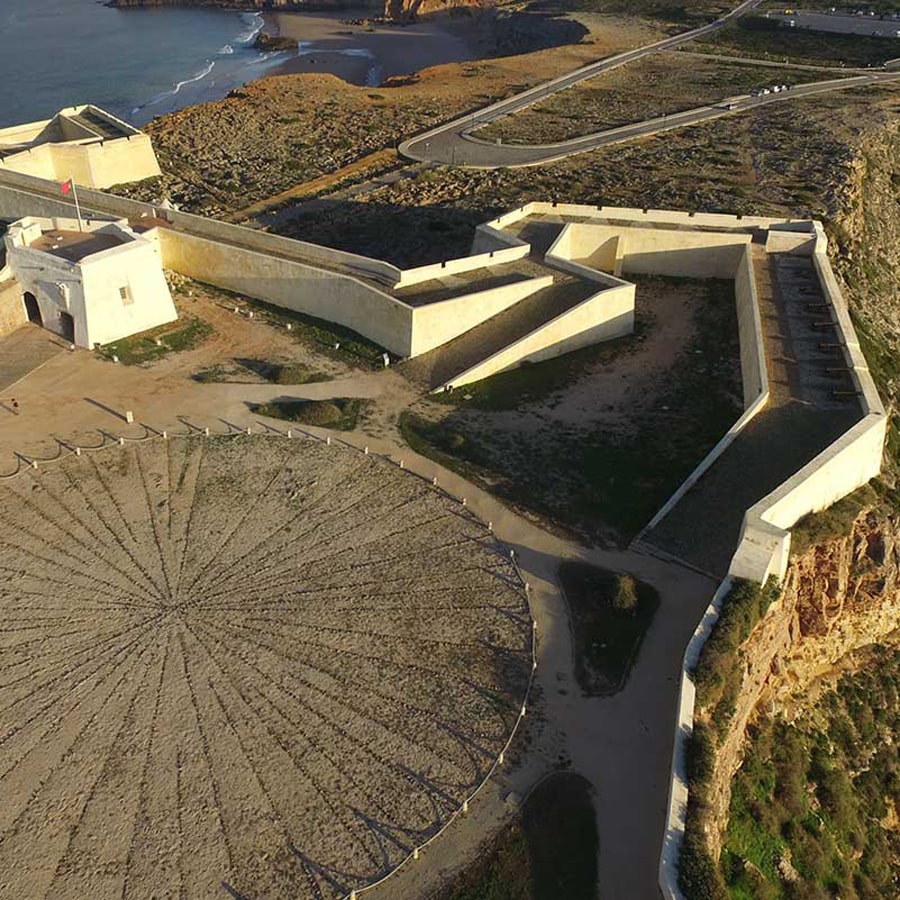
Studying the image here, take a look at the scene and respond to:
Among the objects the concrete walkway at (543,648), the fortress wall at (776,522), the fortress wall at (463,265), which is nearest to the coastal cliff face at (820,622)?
the fortress wall at (776,522)

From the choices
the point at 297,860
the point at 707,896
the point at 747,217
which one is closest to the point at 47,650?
the point at 297,860

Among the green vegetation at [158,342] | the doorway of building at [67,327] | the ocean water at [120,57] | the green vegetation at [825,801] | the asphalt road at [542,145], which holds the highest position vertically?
the asphalt road at [542,145]

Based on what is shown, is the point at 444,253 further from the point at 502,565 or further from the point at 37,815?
the point at 37,815

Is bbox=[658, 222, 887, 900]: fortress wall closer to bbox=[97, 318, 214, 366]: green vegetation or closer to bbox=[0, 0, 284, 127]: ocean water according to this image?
bbox=[97, 318, 214, 366]: green vegetation

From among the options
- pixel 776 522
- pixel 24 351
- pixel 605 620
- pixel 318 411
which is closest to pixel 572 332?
pixel 318 411

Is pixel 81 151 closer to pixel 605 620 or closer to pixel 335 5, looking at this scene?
pixel 605 620

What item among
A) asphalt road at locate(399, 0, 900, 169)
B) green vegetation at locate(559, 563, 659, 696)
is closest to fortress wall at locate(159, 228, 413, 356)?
green vegetation at locate(559, 563, 659, 696)

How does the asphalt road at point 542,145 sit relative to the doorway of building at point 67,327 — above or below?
above

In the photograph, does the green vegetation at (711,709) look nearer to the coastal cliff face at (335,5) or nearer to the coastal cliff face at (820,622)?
the coastal cliff face at (820,622)
